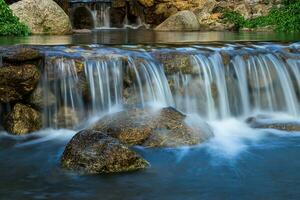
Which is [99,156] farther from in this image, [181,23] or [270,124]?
[181,23]

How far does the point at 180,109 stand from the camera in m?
10.5

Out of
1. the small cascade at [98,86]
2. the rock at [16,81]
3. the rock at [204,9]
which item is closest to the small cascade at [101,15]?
the rock at [204,9]

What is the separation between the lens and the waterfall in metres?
9.87

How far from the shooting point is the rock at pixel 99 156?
6.84 meters

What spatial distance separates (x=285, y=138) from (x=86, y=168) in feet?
12.2

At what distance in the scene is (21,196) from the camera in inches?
243

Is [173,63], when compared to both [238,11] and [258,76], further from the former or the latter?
[238,11]

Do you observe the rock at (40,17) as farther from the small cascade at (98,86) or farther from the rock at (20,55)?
the rock at (20,55)

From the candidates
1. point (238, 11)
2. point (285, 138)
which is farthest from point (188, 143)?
point (238, 11)

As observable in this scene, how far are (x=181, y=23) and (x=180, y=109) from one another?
13.5 meters

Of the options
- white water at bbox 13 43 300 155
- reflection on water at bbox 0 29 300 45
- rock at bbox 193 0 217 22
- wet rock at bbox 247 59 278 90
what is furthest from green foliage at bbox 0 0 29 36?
rock at bbox 193 0 217 22

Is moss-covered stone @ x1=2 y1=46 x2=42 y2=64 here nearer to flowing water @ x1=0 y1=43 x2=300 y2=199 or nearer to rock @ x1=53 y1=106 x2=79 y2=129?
flowing water @ x1=0 y1=43 x2=300 y2=199

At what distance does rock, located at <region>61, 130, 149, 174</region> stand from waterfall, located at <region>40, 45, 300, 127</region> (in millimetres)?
2644

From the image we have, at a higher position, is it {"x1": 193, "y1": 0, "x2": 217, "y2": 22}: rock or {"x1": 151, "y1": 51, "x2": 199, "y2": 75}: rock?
{"x1": 193, "y1": 0, "x2": 217, "y2": 22}: rock
